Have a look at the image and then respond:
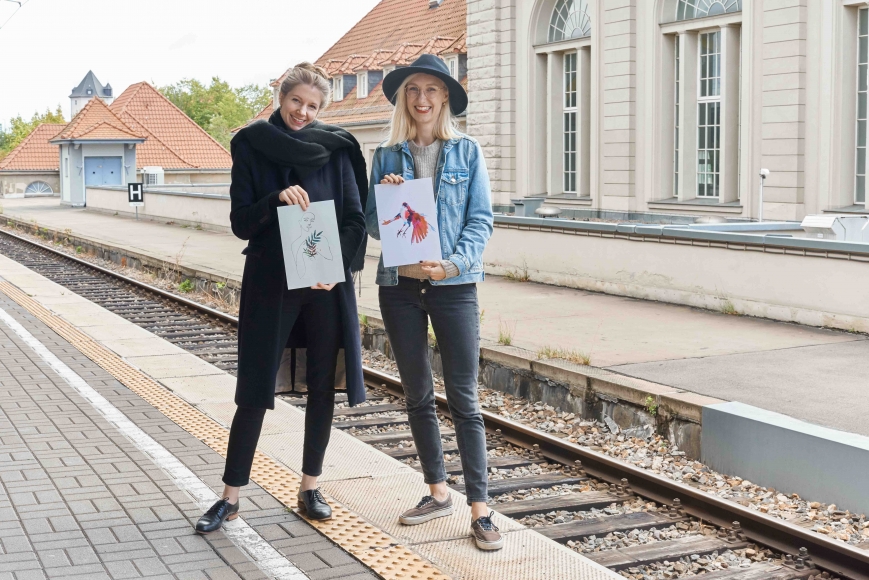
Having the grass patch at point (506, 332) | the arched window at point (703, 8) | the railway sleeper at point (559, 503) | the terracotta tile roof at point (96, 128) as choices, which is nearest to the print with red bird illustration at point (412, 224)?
the railway sleeper at point (559, 503)

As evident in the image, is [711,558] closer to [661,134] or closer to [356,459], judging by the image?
[356,459]

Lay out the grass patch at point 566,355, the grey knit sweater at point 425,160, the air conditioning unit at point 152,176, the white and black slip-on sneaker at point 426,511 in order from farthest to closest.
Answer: the air conditioning unit at point 152,176
the grass patch at point 566,355
the white and black slip-on sneaker at point 426,511
the grey knit sweater at point 425,160

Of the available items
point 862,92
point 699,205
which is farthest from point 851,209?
point 699,205

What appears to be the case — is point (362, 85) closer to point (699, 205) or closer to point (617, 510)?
point (699, 205)

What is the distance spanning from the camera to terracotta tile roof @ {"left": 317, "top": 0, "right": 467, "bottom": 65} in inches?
1517

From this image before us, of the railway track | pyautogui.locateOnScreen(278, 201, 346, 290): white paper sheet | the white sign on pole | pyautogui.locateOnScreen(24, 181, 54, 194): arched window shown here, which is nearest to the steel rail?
the railway track

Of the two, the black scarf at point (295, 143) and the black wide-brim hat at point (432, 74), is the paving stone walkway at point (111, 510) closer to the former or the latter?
the black scarf at point (295, 143)

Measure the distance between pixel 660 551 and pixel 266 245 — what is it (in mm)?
2286

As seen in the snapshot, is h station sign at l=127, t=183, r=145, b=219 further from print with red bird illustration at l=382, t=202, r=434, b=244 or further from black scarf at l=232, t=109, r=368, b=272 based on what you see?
print with red bird illustration at l=382, t=202, r=434, b=244

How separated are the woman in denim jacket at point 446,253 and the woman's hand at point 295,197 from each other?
0.37m

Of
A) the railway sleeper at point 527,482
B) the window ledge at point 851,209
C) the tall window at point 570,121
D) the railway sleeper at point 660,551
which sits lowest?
the railway sleeper at point 527,482

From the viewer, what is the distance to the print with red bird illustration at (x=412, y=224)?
4.84m

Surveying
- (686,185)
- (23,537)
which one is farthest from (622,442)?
(686,185)

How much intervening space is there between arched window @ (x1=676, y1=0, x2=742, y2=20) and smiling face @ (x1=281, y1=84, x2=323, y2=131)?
1596cm
